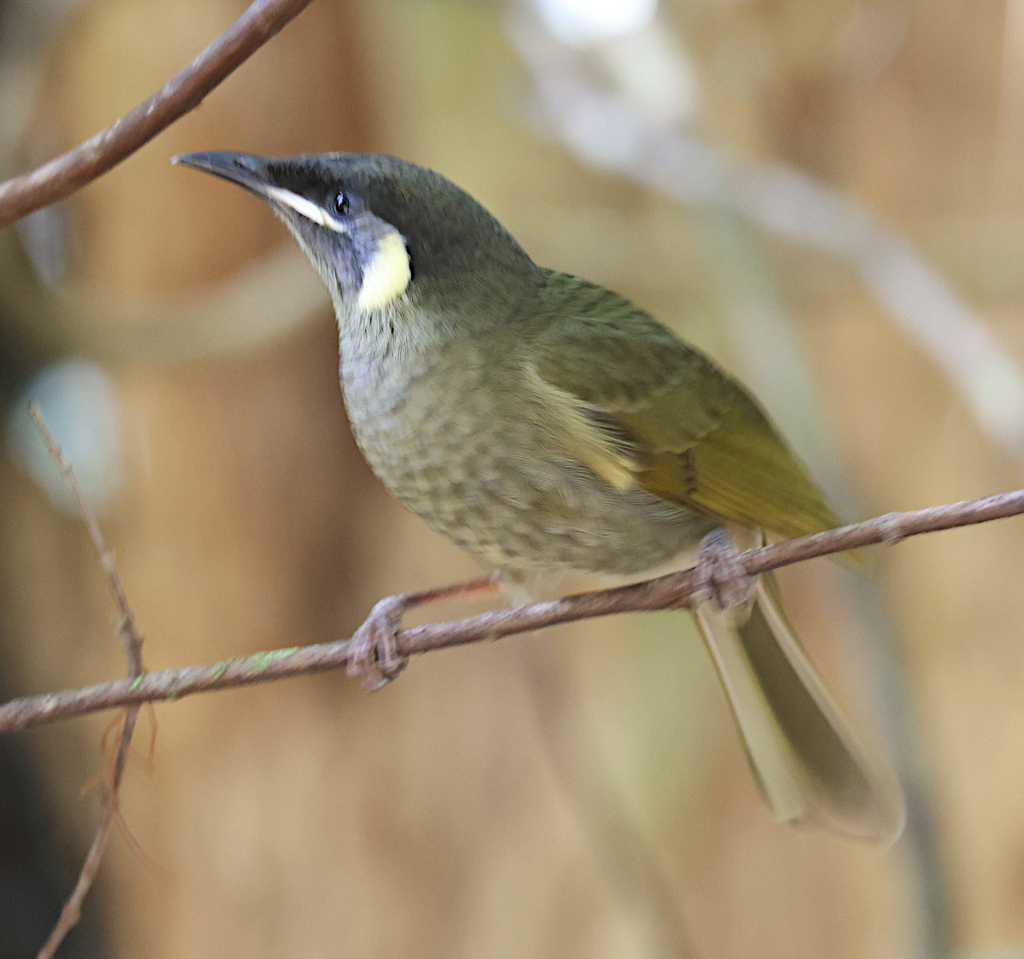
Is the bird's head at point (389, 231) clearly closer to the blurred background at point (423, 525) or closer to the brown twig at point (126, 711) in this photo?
the brown twig at point (126, 711)

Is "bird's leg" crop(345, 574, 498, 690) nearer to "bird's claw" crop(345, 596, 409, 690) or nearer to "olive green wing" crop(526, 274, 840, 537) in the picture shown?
"bird's claw" crop(345, 596, 409, 690)

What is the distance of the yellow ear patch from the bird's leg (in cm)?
38

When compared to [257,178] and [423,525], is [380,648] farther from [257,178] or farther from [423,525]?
[423,525]

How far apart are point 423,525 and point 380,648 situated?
5.37 ft

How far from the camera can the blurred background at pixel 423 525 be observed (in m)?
2.60

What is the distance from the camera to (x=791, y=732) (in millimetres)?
1438

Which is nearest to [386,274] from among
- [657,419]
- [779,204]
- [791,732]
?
[657,419]

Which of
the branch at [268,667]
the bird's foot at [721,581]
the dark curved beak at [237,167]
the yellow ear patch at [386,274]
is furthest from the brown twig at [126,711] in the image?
the bird's foot at [721,581]

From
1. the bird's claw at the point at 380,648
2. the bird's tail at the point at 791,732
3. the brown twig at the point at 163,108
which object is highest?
the brown twig at the point at 163,108

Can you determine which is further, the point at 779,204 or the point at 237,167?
the point at 779,204

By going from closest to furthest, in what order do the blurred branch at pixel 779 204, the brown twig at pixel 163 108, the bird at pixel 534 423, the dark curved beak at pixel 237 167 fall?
the brown twig at pixel 163 108
the dark curved beak at pixel 237 167
the bird at pixel 534 423
the blurred branch at pixel 779 204

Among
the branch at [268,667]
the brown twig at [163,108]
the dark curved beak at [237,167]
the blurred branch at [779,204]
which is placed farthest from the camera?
the blurred branch at [779,204]

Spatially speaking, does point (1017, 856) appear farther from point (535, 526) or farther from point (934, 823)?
point (535, 526)

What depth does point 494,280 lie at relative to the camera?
48.9 inches
